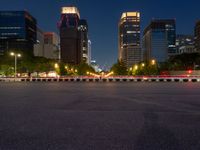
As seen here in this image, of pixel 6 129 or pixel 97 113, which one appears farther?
pixel 97 113

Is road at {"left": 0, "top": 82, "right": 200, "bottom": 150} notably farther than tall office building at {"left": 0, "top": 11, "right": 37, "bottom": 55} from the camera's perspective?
No

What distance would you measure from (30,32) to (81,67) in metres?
65.5

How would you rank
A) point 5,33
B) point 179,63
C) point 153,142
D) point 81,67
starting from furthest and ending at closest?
1. point 5,33
2. point 81,67
3. point 179,63
4. point 153,142

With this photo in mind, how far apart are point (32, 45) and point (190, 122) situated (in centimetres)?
18546

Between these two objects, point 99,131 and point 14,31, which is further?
point 14,31

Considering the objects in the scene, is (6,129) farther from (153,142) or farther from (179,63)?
(179,63)

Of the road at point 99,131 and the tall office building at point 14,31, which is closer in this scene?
the road at point 99,131

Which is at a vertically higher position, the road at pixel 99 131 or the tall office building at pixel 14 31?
the tall office building at pixel 14 31

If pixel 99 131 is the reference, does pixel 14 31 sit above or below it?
above

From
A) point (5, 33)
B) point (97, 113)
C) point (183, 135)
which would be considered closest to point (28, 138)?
point (183, 135)

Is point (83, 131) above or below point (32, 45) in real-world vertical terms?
below

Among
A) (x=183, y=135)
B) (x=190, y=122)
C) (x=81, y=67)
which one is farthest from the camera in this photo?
(x=81, y=67)

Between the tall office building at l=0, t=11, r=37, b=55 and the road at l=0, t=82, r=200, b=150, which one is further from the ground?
the tall office building at l=0, t=11, r=37, b=55

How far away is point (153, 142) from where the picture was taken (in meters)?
6.00
